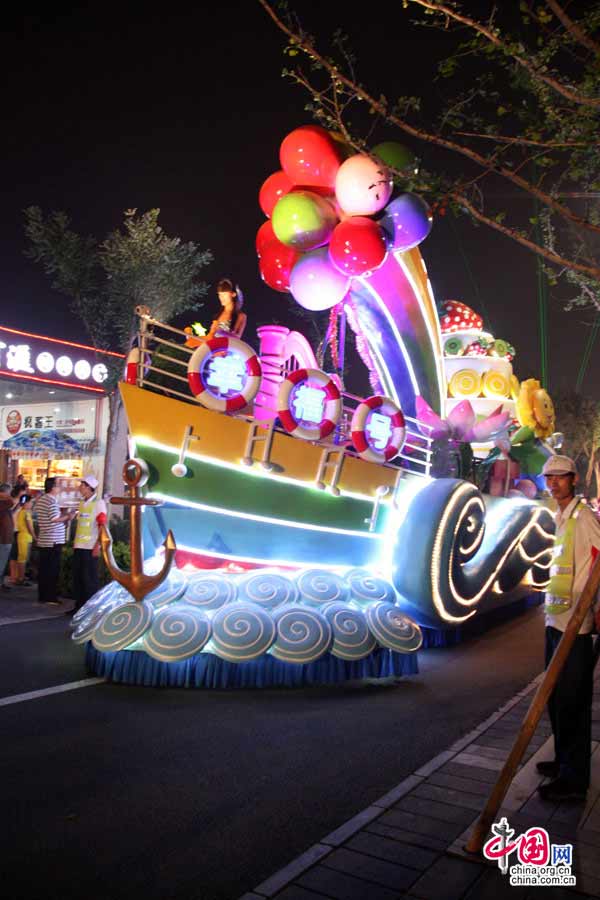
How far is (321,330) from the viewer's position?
74.4 feet

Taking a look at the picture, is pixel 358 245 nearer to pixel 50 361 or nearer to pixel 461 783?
pixel 461 783

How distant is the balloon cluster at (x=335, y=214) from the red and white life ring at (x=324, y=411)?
1.40 m

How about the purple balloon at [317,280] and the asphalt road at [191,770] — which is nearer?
the asphalt road at [191,770]

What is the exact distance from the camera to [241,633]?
20.5 ft

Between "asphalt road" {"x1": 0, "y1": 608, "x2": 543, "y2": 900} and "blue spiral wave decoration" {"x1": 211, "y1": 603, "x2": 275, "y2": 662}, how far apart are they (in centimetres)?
39

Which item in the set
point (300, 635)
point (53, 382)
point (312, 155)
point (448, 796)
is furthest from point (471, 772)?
point (53, 382)

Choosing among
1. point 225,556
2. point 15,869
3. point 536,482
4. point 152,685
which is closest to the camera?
point 15,869

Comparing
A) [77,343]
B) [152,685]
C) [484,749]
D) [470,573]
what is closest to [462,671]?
[470,573]

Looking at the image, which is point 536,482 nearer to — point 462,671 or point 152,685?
point 462,671

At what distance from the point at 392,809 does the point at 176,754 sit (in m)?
1.58

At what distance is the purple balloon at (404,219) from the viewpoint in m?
8.13

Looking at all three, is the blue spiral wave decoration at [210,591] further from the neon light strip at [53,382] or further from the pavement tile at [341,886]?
the neon light strip at [53,382]

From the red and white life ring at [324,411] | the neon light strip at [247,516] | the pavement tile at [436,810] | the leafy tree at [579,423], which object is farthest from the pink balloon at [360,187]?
the leafy tree at [579,423]

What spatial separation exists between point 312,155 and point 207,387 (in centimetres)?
301
